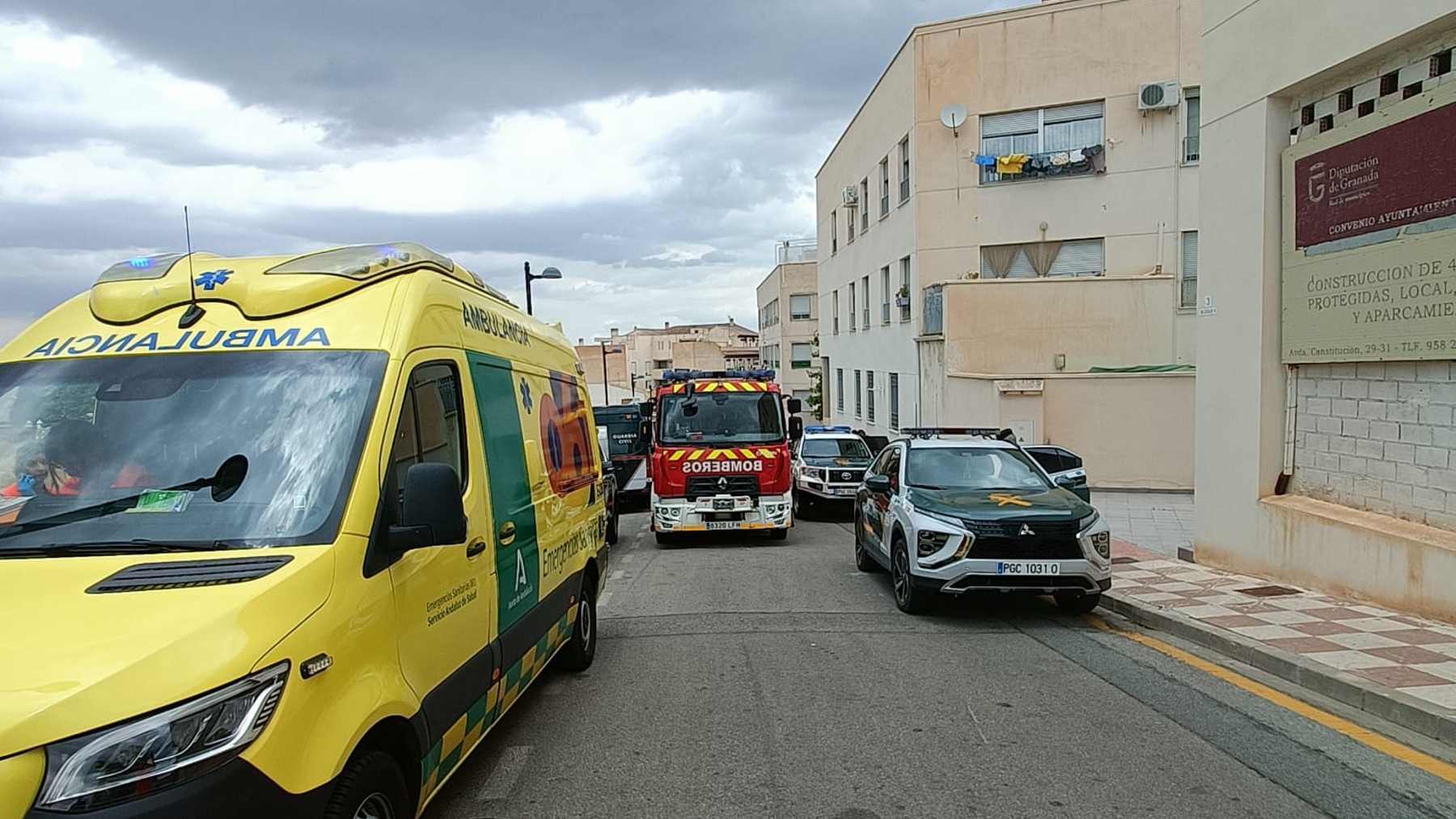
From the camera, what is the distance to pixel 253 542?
3.13 metres

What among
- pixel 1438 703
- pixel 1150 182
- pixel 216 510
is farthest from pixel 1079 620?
pixel 1150 182

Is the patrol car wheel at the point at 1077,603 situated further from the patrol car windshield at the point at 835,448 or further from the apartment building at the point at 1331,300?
the patrol car windshield at the point at 835,448

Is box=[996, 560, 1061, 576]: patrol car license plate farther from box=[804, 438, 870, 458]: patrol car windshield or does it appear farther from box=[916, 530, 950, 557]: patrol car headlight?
box=[804, 438, 870, 458]: patrol car windshield

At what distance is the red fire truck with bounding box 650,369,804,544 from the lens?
13805mm

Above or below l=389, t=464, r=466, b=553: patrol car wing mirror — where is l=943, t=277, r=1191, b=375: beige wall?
above

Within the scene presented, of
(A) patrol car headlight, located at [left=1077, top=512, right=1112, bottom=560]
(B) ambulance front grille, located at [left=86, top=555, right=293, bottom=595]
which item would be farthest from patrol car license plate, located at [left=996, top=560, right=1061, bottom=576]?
(B) ambulance front grille, located at [left=86, top=555, right=293, bottom=595]

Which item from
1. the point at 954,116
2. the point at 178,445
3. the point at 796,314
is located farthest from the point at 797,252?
the point at 178,445

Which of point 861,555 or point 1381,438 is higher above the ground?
point 1381,438

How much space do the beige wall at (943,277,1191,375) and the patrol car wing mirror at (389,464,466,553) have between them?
19323mm

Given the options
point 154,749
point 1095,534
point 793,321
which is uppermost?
point 793,321

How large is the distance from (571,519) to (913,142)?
20.1m

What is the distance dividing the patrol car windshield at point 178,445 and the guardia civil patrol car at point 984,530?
5.81 m

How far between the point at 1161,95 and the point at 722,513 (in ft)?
52.2

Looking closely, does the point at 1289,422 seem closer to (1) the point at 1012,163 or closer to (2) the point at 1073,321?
(2) the point at 1073,321
